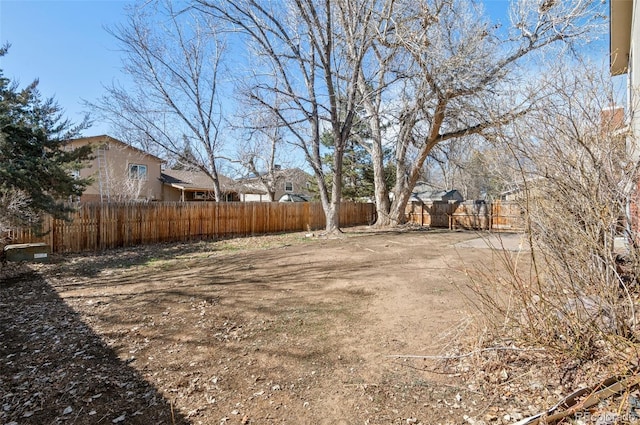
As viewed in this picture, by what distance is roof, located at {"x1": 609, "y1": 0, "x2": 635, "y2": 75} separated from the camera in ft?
22.4

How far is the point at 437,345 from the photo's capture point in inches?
121

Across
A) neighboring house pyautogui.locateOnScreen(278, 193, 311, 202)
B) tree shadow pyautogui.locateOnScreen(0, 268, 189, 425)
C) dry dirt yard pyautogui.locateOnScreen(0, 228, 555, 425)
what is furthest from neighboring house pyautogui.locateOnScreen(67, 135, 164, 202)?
tree shadow pyautogui.locateOnScreen(0, 268, 189, 425)

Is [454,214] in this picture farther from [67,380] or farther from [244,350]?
[67,380]

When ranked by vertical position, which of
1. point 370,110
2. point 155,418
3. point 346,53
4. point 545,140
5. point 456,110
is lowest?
point 155,418

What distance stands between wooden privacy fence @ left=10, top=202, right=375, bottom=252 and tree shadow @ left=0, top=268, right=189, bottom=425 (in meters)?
5.70

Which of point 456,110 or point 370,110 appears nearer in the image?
point 456,110

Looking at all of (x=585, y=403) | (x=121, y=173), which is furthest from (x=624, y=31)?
(x=121, y=173)

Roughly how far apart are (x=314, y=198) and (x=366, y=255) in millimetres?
14639

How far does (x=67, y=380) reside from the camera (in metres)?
2.73

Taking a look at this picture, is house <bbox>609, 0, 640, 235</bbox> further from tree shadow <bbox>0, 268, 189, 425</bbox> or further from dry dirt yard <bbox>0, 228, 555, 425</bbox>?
tree shadow <bbox>0, 268, 189, 425</bbox>

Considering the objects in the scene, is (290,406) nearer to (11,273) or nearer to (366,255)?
(366,255)

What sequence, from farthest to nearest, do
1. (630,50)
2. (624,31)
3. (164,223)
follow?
(164,223)
(624,31)
(630,50)

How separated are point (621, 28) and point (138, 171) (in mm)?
22161

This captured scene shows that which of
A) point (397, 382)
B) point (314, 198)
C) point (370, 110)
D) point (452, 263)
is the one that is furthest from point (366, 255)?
point (314, 198)
